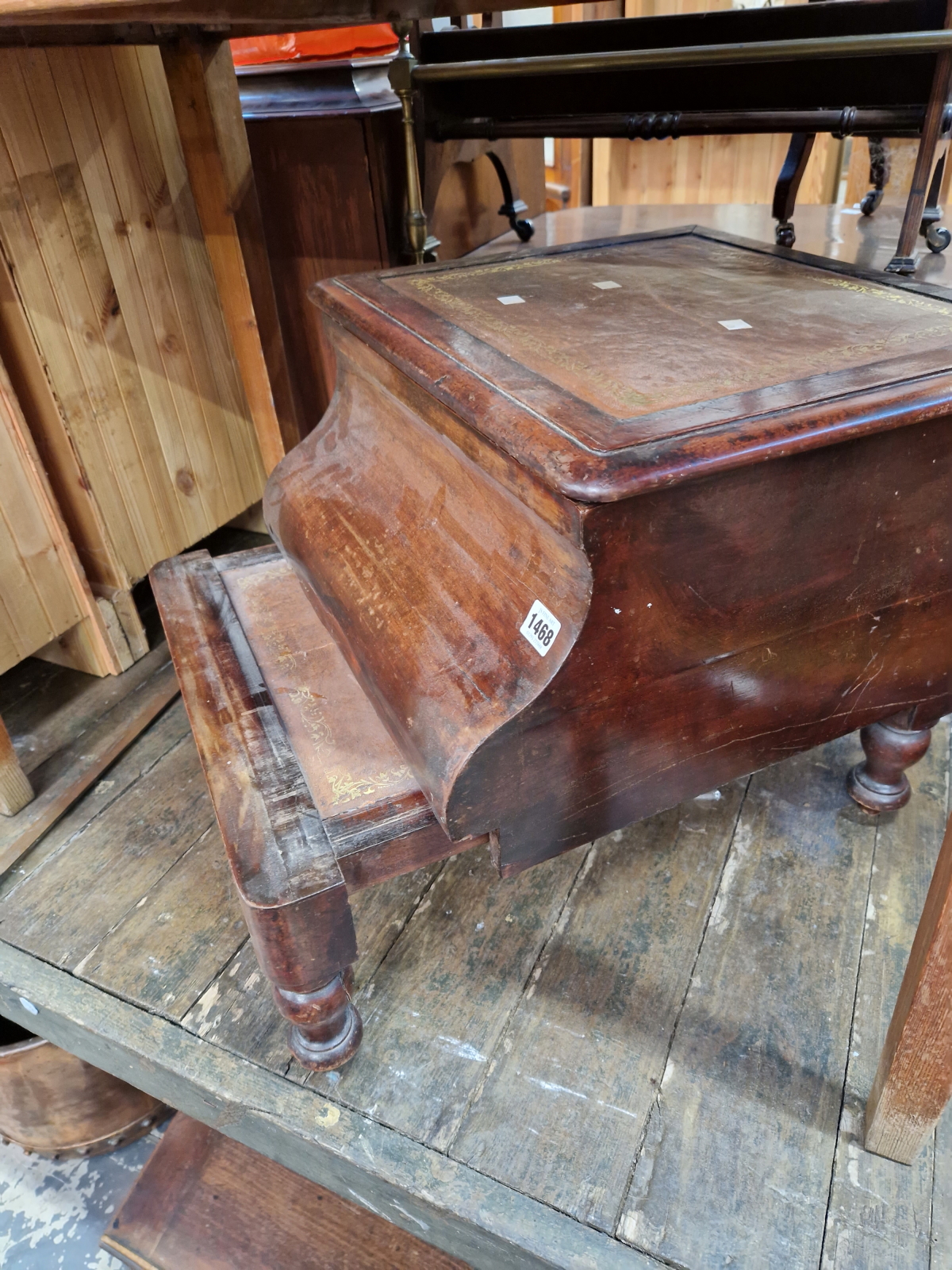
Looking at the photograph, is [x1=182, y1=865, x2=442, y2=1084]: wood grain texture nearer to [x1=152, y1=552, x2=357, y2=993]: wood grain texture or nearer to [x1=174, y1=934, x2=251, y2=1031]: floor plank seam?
[x1=174, y1=934, x2=251, y2=1031]: floor plank seam

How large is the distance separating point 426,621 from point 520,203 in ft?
5.84

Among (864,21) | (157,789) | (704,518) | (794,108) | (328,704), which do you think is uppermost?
(864,21)

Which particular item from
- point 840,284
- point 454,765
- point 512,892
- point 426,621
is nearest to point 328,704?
point 426,621

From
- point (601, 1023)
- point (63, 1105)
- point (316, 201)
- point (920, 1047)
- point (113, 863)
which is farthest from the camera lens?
point (316, 201)

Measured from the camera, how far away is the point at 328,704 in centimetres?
118

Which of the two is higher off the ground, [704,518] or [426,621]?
[704,518]

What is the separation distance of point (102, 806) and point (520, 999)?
0.84 metres

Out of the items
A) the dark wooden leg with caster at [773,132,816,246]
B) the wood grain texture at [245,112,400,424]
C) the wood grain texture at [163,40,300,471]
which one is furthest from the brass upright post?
the dark wooden leg with caster at [773,132,816,246]

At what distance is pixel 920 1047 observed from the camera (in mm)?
944

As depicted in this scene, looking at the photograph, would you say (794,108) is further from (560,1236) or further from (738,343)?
(560,1236)

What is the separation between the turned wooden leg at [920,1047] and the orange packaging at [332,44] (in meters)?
1.93

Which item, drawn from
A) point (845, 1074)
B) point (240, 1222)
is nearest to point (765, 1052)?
point (845, 1074)

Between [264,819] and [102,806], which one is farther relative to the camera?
[102,806]

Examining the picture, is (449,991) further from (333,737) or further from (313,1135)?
(333,737)
